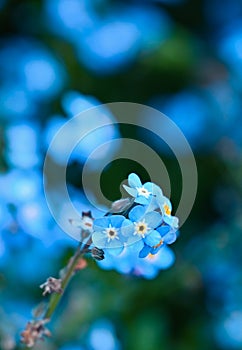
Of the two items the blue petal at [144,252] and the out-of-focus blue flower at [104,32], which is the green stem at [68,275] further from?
the out-of-focus blue flower at [104,32]

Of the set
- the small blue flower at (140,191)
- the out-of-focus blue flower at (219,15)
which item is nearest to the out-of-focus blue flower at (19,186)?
the small blue flower at (140,191)

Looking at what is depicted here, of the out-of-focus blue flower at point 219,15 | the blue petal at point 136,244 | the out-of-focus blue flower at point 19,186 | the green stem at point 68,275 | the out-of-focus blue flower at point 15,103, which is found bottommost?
the green stem at point 68,275

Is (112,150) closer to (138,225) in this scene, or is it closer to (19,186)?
(19,186)

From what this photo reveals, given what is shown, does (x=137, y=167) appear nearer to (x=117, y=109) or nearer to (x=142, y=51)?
(x=117, y=109)

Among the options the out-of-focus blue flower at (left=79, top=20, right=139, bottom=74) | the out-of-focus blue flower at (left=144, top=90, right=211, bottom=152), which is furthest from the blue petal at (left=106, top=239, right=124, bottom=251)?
the out-of-focus blue flower at (left=79, top=20, right=139, bottom=74)

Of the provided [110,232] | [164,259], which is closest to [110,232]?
[110,232]

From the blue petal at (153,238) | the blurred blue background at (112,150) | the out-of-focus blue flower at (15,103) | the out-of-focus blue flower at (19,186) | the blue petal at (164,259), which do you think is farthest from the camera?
the out-of-focus blue flower at (15,103)
